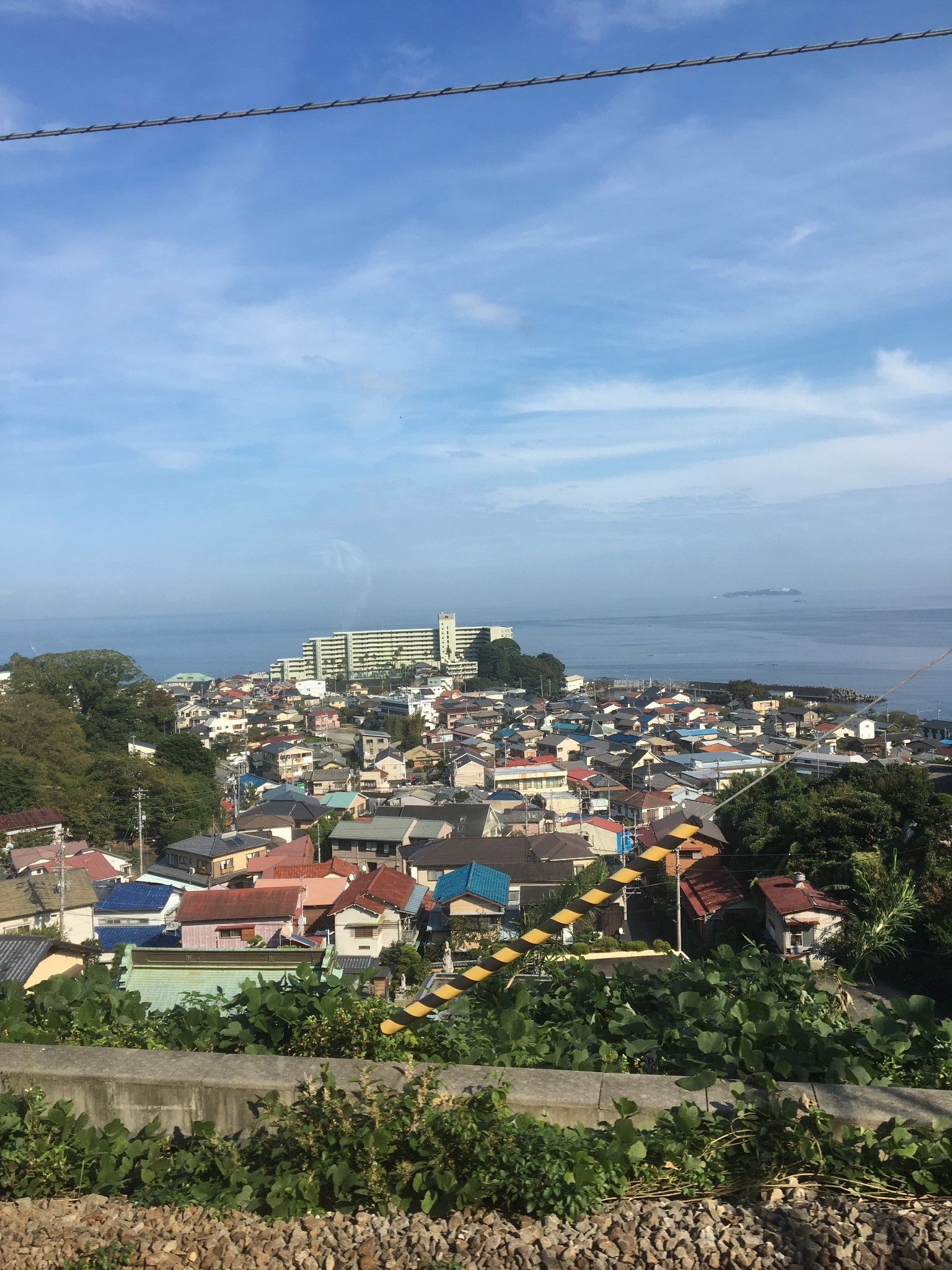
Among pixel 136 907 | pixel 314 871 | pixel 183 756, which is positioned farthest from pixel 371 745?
pixel 136 907

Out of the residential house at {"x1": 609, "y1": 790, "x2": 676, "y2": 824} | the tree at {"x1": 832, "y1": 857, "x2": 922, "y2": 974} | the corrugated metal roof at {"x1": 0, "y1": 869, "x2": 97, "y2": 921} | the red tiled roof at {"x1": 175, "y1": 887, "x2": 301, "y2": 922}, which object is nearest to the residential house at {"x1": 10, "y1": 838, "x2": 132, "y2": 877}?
the corrugated metal roof at {"x1": 0, "y1": 869, "x2": 97, "y2": 921}

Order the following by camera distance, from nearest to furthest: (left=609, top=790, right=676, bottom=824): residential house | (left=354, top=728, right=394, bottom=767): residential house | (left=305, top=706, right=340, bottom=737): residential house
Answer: (left=609, top=790, right=676, bottom=824): residential house, (left=354, top=728, right=394, bottom=767): residential house, (left=305, top=706, right=340, bottom=737): residential house

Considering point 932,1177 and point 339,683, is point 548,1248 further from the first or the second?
point 339,683

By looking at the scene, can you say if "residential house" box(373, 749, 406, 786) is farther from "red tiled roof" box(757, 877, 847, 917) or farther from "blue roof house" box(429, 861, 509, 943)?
"red tiled roof" box(757, 877, 847, 917)

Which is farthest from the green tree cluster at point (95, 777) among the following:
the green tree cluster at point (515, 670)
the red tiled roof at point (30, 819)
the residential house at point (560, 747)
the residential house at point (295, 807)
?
the green tree cluster at point (515, 670)

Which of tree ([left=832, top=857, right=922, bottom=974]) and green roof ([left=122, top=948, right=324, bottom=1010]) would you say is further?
green roof ([left=122, top=948, right=324, bottom=1010])

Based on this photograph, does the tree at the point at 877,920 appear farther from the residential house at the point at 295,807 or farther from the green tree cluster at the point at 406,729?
the green tree cluster at the point at 406,729

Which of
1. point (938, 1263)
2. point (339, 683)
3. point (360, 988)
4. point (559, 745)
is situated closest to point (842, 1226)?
point (938, 1263)
